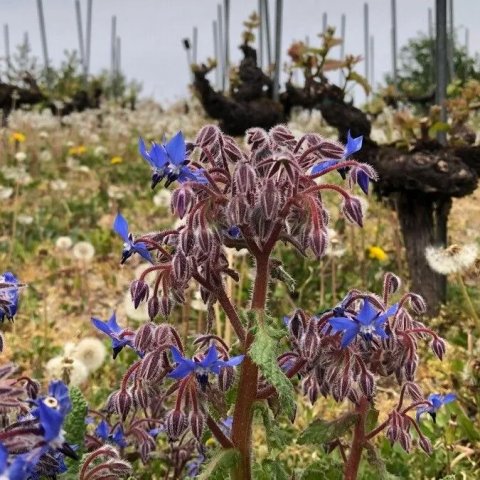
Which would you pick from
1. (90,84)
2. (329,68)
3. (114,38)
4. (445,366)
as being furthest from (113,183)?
(114,38)

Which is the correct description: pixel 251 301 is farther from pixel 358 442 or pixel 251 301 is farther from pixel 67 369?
pixel 67 369

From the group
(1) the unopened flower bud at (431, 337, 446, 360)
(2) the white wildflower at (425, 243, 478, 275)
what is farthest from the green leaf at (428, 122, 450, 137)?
(1) the unopened flower bud at (431, 337, 446, 360)

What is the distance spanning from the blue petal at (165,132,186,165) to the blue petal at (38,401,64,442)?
1.81 ft

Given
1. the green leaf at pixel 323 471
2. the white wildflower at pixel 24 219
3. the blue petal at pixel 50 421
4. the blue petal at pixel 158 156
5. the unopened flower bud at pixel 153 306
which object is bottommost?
the green leaf at pixel 323 471

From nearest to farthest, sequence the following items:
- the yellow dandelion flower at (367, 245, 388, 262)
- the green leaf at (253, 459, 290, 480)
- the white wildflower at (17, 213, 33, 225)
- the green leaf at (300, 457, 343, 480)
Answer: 1. the green leaf at (253, 459, 290, 480)
2. the green leaf at (300, 457, 343, 480)
3. the yellow dandelion flower at (367, 245, 388, 262)
4. the white wildflower at (17, 213, 33, 225)

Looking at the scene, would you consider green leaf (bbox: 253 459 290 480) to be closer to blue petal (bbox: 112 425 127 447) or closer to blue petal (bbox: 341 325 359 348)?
blue petal (bbox: 341 325 359 348)

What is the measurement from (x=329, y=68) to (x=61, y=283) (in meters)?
2.15

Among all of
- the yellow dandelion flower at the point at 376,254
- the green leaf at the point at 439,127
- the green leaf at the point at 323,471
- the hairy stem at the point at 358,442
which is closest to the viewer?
the hairy stem at the point at 358,442

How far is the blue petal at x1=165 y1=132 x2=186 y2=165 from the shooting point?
4.35 ft

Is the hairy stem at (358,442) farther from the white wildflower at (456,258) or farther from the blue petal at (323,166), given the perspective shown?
the white wildflower at (456,258)

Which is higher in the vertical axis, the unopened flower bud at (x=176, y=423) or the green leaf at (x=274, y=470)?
the unopened flower bud at (x=176, y=423)

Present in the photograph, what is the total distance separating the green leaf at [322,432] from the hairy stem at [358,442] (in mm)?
47

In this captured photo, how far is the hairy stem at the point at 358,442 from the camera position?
65.9 inches

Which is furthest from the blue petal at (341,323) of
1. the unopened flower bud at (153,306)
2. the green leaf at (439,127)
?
the green leaf at (439,127)
